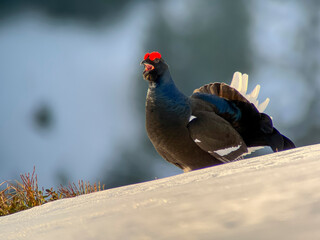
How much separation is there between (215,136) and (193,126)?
35 centimetres

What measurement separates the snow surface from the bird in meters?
2.53

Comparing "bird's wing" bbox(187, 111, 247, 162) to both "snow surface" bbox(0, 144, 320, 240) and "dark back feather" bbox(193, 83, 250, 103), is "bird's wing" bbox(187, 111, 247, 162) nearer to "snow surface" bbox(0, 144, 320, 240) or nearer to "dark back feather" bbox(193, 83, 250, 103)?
"dark back feather" bbox(193, 83, 250, 103)

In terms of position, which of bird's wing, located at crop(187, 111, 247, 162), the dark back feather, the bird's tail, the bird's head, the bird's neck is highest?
the bird's head

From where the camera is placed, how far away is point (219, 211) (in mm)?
1907

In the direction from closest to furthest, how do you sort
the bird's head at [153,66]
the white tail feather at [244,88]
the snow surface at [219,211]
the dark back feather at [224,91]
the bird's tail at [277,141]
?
the snow surface at [219,211] → the bird's head at [153,66] → the bird's tail at [277,141] → the dark back feather at [224,91] → the white tail feather at [244,88]

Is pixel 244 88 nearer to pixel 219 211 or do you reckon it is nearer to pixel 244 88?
pixel 244 88

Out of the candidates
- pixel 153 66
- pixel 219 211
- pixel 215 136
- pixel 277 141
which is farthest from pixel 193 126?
pixel 219 211

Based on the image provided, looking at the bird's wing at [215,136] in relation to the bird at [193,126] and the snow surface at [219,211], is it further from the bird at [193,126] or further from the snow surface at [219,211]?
the snow surface at [219,211]

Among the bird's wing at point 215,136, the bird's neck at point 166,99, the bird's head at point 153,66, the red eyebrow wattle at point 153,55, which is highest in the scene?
the red eyebrow wattle at point 153,55

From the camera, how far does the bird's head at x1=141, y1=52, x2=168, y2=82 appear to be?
17.6 ft

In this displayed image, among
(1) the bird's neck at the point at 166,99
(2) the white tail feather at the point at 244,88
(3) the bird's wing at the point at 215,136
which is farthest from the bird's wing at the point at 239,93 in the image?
(1) the bird's neck at the point at 166,99

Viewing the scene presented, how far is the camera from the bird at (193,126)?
5.18 meters

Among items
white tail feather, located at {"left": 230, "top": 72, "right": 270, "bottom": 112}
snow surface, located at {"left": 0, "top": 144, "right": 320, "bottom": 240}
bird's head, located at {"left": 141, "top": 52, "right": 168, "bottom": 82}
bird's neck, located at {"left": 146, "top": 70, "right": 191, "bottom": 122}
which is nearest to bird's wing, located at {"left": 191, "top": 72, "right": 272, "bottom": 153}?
white tail feather, located at {"left": 230, "top": 72, "right": 270, "bottom": 112}

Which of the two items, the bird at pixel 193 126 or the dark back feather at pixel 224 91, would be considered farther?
the dark back feather at pixel 224 91
